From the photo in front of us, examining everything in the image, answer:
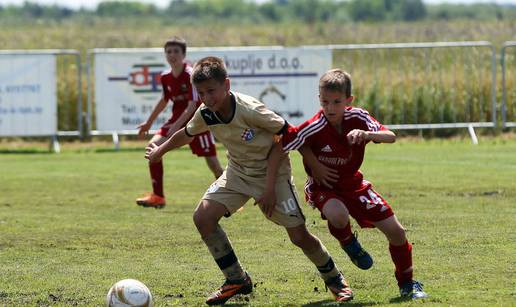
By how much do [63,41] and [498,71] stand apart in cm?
2190

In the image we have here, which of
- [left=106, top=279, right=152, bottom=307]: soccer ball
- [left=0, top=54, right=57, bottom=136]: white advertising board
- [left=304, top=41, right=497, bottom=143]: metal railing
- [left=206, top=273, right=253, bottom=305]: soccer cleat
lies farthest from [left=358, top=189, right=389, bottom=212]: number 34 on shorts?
[left=0, top=54, right=57, bottom=136]: white advertising board

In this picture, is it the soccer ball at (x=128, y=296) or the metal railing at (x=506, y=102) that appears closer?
the soccer ball at (x=128, y=296)

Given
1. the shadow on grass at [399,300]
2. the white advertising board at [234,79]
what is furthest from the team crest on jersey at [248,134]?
the white advertising board at [234,79]

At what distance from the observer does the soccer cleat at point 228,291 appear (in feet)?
23.0

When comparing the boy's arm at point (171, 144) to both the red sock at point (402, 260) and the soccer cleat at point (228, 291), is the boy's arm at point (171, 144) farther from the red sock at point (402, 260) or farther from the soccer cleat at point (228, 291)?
the red sock at point (402, 260)

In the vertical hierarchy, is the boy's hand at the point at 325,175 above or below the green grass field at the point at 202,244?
above

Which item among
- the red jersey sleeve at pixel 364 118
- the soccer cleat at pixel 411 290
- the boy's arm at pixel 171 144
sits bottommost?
the soccer cleat at pixel 411 290

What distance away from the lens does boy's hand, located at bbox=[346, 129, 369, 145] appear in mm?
6617

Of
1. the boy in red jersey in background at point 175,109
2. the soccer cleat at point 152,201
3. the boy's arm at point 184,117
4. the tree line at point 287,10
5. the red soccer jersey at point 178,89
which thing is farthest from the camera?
the tree line at point 287,10

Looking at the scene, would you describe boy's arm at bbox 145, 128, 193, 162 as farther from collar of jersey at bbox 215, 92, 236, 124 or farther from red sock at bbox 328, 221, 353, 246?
red sock at bbox 328, 221, 353, 246

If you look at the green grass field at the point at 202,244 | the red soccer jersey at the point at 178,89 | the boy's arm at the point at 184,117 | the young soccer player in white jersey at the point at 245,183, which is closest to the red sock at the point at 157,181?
the green grass field at the point at 202,244

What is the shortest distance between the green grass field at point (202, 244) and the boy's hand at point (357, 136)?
3.47 feet

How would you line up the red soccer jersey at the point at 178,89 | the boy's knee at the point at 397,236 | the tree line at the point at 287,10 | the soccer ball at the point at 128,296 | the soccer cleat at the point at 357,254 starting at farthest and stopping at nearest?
1. the tree line at the point at 287,10
2. the red soccer jersey at the point at 178,89
3. the soccer cleat at the point at 357,254
4. the boy's knee at the point at 397,236
5. the soccer ball at the point at 128,296

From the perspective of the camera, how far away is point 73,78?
69.7ft
